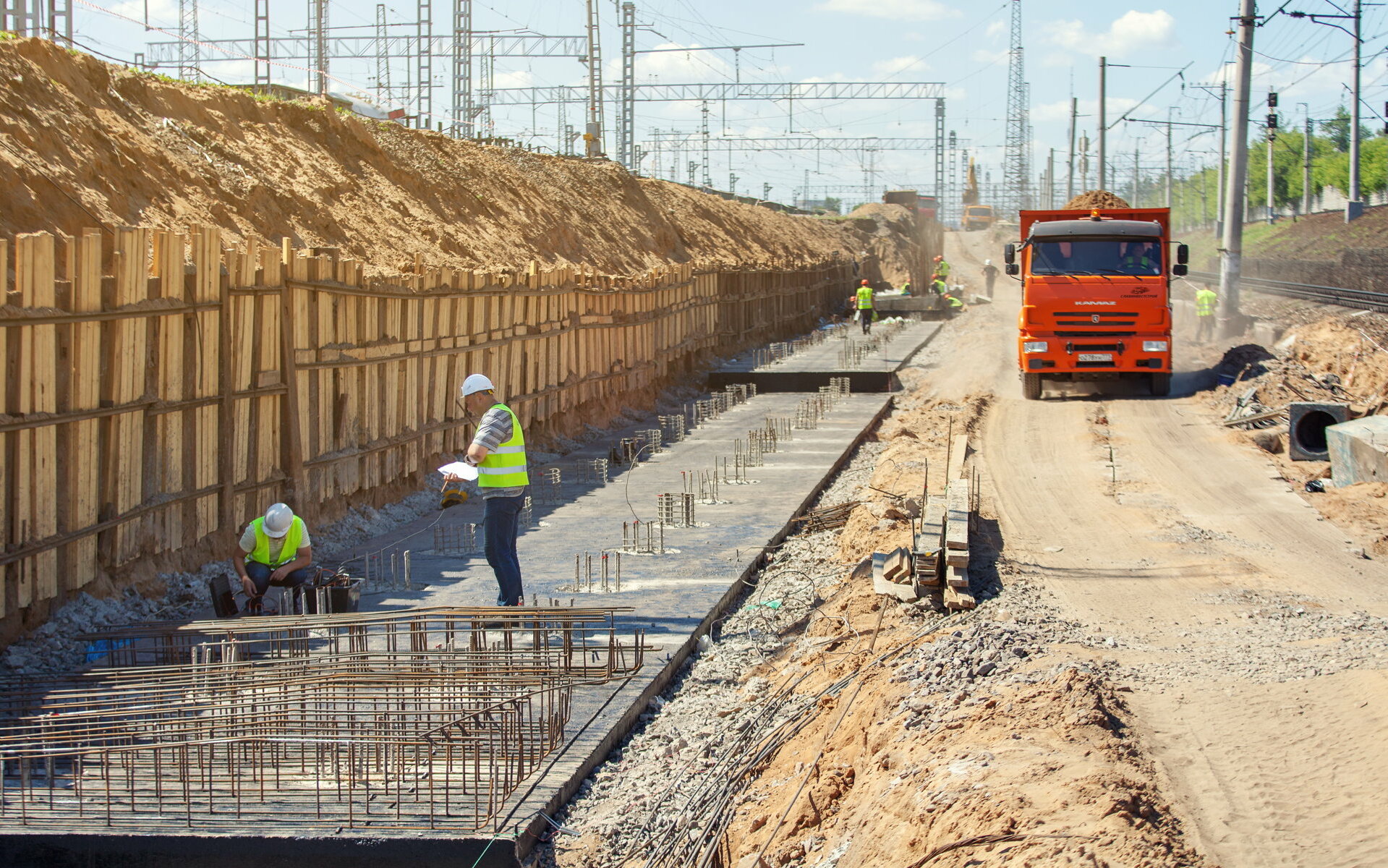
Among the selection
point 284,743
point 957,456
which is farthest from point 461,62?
point 284,743

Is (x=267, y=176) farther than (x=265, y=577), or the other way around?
(x=267, y=176)

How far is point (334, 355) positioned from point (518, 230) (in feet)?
46.3

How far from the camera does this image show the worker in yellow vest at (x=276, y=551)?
361 inches

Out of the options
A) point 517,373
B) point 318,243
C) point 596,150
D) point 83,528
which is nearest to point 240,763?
point 83,528

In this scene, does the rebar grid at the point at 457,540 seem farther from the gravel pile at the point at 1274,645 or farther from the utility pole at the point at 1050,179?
the utility pole at the point at 1050,179

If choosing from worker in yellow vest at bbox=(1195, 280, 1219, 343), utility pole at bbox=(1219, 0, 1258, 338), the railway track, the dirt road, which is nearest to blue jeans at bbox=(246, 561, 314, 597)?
the dirt road

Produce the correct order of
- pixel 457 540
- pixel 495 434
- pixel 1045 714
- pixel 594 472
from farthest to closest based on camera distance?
pixel 594 472
pixel 457 540
pixel 495 434
pixel 1045 714

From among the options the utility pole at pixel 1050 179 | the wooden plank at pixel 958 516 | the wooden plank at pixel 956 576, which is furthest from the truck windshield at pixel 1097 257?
the utility pole at pixel 1050 179

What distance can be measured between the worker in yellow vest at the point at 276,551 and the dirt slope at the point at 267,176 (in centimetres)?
492

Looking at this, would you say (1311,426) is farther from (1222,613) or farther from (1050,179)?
(1050,179)

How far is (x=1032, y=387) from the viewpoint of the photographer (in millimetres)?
21547

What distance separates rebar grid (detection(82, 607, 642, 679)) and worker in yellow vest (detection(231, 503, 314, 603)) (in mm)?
759

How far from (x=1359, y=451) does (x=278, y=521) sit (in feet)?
33.7

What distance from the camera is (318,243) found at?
1719cm
